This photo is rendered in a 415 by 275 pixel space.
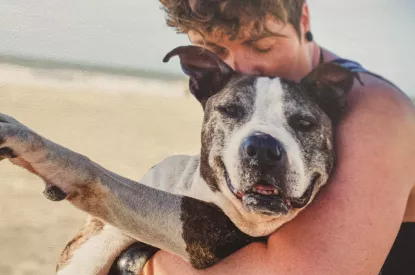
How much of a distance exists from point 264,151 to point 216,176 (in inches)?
12.2

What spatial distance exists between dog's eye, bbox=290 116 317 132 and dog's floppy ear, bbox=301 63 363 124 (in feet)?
0.27

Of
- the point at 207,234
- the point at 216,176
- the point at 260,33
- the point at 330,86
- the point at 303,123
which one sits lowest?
the point at 207,234

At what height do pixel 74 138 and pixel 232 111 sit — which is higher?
pixel 232 111

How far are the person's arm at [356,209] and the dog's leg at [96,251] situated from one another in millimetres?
406

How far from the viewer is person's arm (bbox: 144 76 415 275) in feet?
7.14

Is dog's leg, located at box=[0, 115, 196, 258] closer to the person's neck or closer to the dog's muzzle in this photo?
the dog's muzzle

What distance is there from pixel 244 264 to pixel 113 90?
1.18 m

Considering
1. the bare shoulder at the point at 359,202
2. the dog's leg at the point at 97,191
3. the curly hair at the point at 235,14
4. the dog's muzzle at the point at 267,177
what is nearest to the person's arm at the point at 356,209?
the bare shoulder at the point at 359,202

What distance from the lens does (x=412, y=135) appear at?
7.52ft

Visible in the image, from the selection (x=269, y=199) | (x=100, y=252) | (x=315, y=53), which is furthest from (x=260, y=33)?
(x=100, y=252)

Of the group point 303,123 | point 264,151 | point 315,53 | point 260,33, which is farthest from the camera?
point 315,53

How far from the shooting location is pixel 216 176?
239cm

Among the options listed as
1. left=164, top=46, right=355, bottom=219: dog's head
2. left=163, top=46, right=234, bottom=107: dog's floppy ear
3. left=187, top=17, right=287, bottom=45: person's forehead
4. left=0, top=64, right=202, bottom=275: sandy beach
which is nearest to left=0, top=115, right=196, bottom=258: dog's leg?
left=164, top=46, right=355, bottom=219: dog's head

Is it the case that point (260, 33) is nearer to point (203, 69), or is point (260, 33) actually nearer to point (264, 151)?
point (203, 69)
